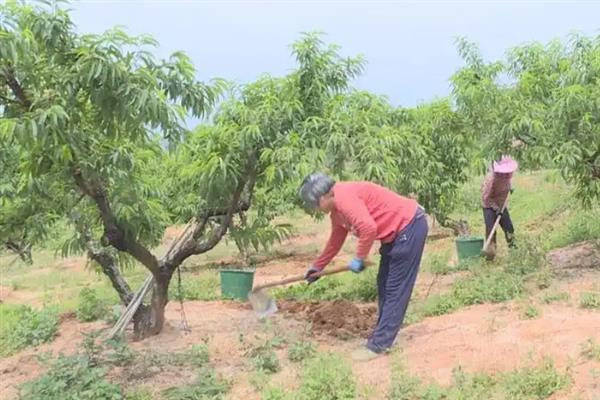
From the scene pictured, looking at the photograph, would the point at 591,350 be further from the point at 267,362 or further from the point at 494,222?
the point at 494,222

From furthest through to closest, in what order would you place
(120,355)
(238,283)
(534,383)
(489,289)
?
(238,283) < (489,289) < (120,355) < (534,383)

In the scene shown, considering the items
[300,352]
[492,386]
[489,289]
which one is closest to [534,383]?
[492,386]

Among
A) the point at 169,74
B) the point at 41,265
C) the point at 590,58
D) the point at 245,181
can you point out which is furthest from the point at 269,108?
the point at 41,265

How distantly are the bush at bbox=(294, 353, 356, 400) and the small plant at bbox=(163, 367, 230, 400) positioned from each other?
0.52m

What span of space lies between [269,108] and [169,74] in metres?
1.11

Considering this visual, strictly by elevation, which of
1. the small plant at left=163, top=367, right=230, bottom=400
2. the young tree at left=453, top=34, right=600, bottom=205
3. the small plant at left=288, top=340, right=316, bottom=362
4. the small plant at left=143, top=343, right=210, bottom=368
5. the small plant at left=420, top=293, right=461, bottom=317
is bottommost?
the small plant at left=163, top=367, right=230, bottom=400

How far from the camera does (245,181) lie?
5750mm

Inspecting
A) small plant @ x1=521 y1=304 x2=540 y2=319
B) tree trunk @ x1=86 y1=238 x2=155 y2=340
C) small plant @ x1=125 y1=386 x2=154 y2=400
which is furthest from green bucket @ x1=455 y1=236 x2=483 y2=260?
small plant @ x1=125 y1=386 x2=154 y2=400

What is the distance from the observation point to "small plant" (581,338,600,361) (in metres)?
4.00

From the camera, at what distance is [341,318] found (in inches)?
224

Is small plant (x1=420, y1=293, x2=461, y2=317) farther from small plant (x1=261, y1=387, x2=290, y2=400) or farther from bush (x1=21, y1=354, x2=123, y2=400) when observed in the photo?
bush (x1=21, y1=354, x2=123, y2=400)

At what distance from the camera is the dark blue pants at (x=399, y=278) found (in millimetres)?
4656

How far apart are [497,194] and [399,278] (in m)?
3.46

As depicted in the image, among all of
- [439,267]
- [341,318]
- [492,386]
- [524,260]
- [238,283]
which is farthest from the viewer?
[439,267]
